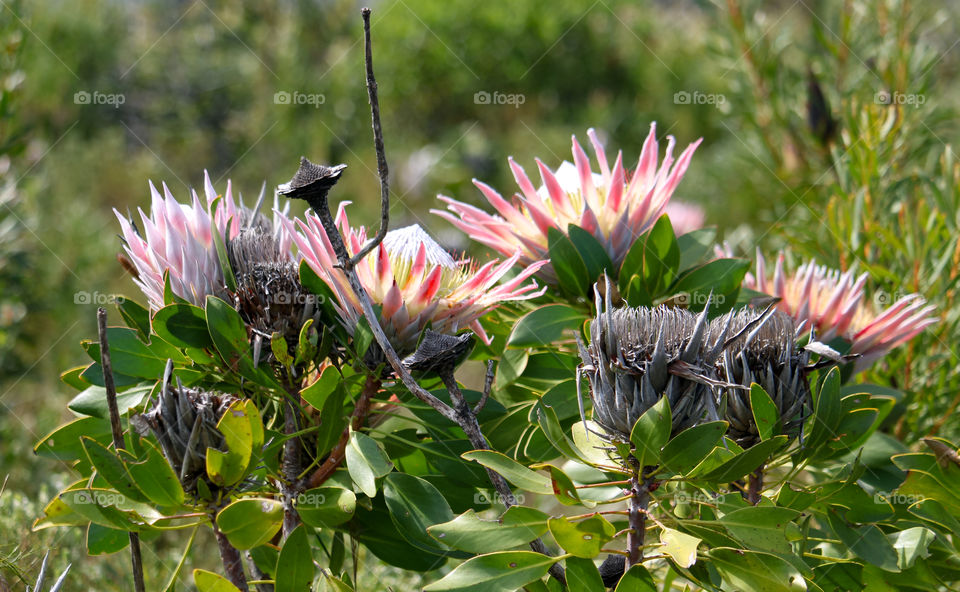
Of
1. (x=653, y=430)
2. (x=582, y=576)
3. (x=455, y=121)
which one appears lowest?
(x=582, y=576)

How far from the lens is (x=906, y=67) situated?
1.56m

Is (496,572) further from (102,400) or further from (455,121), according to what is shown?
(455,121)

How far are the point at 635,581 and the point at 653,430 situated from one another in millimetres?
110

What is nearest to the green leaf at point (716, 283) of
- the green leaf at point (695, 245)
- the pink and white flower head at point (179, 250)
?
the green leaf at point (695, 245)

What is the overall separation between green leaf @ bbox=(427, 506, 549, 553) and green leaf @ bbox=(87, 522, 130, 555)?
1.06 feet

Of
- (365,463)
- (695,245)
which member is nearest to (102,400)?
(365,463)

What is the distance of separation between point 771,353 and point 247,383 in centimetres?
46

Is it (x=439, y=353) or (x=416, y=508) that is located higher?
(x=439, y=353)

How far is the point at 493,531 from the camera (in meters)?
0.56

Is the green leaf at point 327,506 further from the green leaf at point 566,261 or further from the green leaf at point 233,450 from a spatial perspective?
the green leaf at point 566,261

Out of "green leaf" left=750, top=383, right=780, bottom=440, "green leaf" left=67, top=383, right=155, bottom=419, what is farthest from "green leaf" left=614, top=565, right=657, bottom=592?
"green leaf" left=67, top=383, right=155, bottom=419

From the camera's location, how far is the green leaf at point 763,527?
1.74 feet

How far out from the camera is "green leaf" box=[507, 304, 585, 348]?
0.72 meters

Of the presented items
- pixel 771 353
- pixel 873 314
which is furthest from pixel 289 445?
pixel 873 314
